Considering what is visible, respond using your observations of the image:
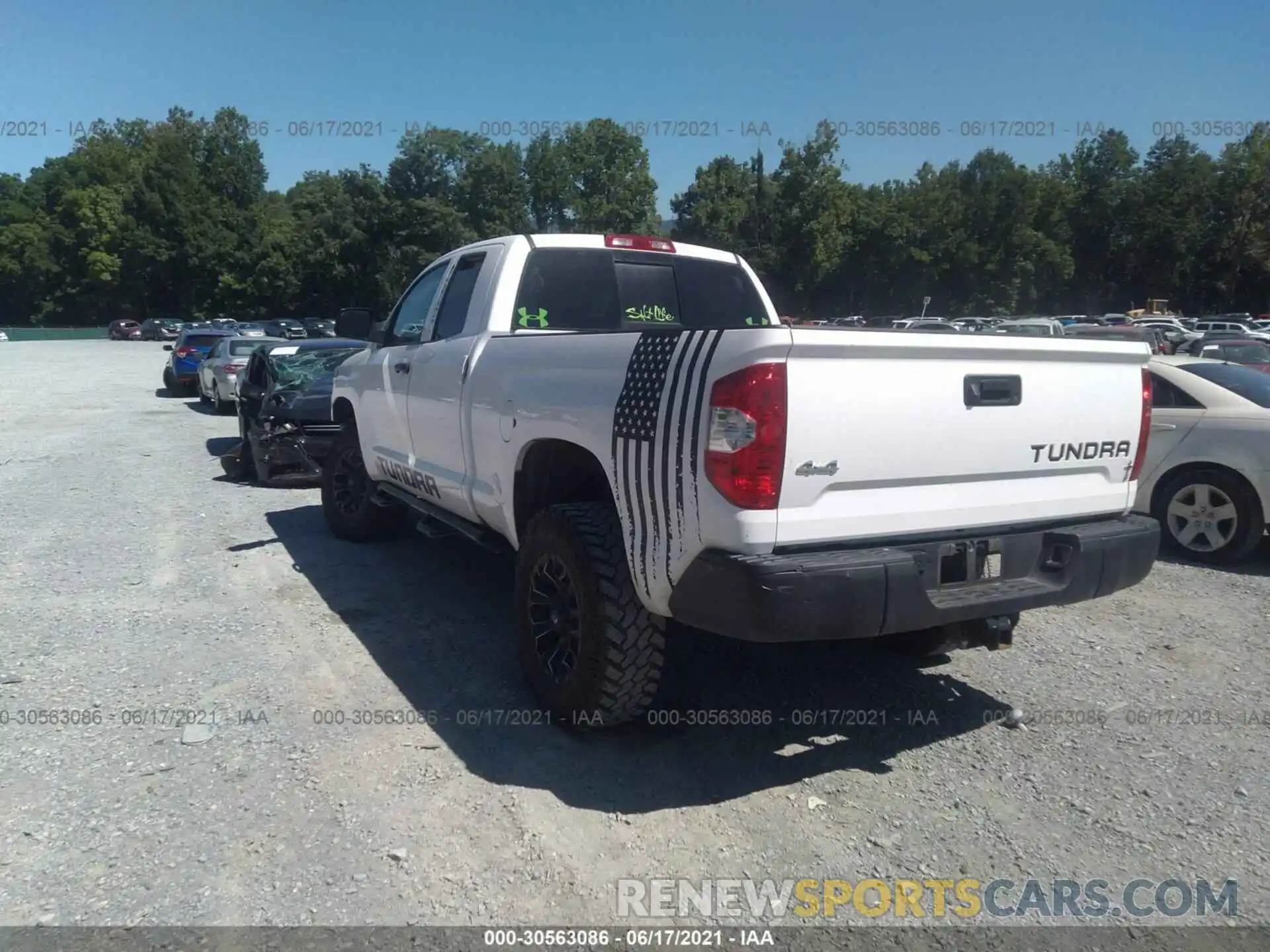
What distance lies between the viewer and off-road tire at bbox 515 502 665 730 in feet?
12.2

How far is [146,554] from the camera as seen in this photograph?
291 inches

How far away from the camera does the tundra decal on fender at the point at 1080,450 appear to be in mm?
3748

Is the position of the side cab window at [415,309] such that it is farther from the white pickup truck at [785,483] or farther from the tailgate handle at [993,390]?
the tailgate handle at [993,390]

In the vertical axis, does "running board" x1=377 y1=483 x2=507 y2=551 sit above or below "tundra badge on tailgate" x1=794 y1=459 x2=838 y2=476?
below

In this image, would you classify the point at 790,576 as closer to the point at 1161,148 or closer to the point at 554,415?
the point at 554,415

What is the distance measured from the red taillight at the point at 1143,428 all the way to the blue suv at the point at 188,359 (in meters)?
22.6

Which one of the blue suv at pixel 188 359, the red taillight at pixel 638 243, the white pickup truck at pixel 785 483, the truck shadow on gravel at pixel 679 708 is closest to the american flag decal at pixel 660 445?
the white pickup truck at pixel 785 483

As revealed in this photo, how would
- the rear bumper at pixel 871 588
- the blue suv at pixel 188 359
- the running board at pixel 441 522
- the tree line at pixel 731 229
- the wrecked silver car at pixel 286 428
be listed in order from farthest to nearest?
1. the tree line at pixel 731 229
2. the blue suv at pixel 188 359
3. the wrecked silver car at pixel 286 428
4. the running board at pixel 441 522
5. the rear bumper at pixel 871 588

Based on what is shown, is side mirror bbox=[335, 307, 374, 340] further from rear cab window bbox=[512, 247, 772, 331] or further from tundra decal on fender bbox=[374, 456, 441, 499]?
rear cab window bbox=[512, 247, 772, 331]

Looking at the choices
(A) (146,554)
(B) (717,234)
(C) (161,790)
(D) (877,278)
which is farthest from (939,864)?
(D) (877,278)

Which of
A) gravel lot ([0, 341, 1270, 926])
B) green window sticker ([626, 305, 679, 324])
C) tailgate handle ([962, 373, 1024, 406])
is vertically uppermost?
green window sticker ([626, 305, 679, 324])

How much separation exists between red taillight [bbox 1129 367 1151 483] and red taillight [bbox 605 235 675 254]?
268 centimetres

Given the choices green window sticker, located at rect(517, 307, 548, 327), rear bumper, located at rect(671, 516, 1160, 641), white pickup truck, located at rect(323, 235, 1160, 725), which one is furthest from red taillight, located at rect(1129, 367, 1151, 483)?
green window sticker, located at rect(517, 307, 548, 327)

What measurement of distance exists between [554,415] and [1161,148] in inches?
3243
